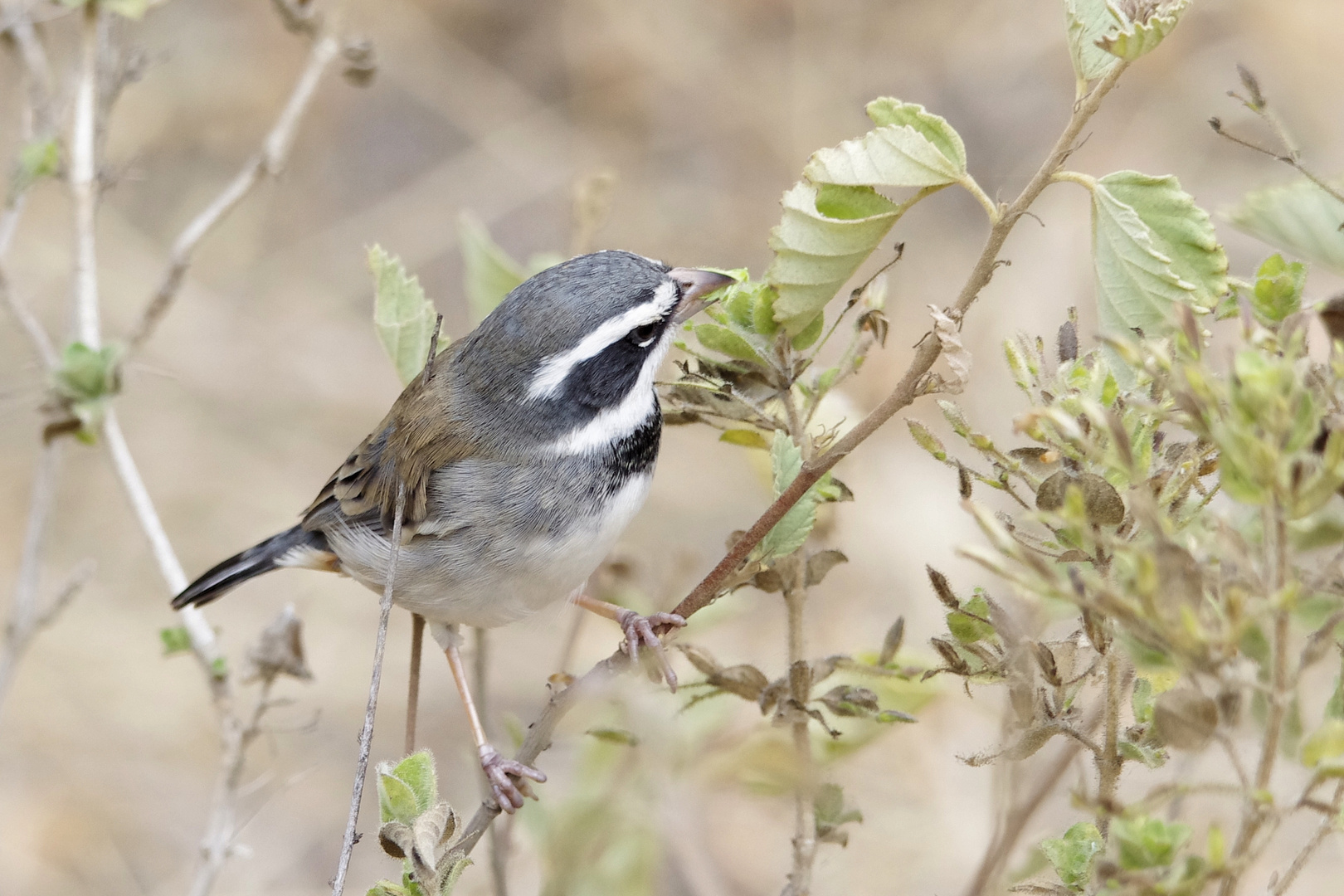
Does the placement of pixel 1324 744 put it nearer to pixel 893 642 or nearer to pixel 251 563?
pixel 893 642

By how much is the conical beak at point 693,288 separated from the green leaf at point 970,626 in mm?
1611

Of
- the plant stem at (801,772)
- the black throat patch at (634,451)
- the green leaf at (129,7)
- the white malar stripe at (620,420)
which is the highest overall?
the green leaf at (129,7)

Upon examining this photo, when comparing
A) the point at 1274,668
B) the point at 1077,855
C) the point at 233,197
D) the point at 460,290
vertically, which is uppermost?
the point at 460,290

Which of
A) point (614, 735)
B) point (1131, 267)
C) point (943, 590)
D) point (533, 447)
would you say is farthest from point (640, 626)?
point (1131, 267)

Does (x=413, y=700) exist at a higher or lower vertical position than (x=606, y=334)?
lower

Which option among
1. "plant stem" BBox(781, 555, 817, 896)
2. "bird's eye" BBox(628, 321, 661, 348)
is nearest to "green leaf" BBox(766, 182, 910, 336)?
"plant stem" BBox(781, 555, 817, 896)

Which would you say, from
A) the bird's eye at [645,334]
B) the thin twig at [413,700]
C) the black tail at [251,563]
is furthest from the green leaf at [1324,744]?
the black tail at [251,563]

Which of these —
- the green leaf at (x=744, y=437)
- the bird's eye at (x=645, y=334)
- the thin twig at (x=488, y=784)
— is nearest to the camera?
the green leaf at (x=744, y=437)

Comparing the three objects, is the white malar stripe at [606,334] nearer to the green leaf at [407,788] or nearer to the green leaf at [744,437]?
the green leaf at [744,437]

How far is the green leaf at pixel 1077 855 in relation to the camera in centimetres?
192

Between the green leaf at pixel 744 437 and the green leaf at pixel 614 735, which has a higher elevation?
the green leaf at pixel 744 437

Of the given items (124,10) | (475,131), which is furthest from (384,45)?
(124,10)

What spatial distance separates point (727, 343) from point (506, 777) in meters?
1.62

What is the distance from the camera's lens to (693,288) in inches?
143
